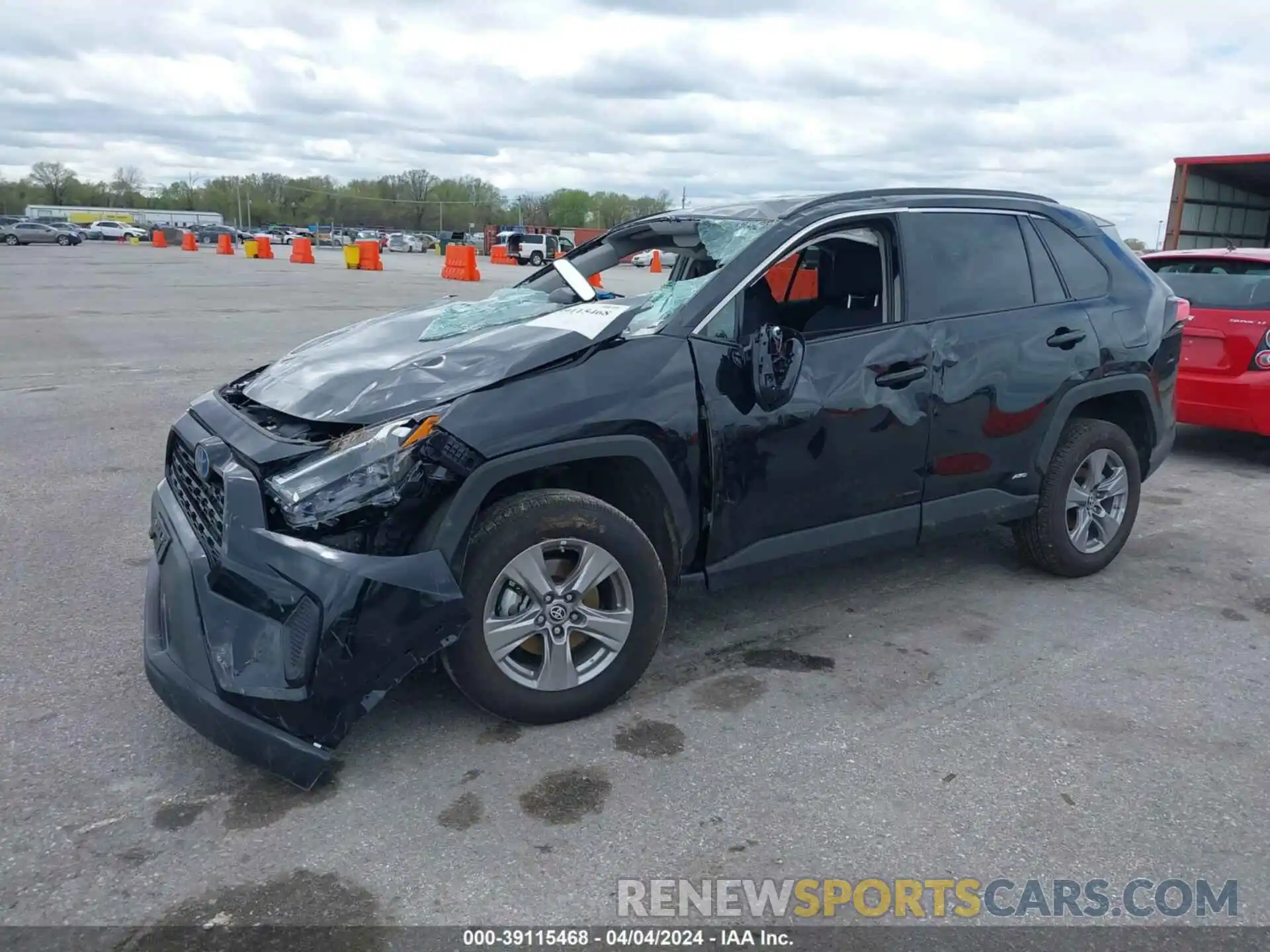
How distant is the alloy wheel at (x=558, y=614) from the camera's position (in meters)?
3.30

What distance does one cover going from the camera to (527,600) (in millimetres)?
3355

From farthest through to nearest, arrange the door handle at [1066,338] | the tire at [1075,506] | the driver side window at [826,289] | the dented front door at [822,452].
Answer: the tire at [1075,506] → the door handle at [1066,338] → the driver side window at [826,289] → the dented front door at [822,452]

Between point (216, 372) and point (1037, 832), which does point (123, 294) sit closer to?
point (216, 372)

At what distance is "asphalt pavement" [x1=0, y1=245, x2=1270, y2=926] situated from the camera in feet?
8.92

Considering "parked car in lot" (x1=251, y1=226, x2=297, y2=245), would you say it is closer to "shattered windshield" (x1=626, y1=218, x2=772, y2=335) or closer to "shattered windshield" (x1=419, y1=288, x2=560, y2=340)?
"shattered windshield" (x1=419, y1=288, x2=560, y2=340)

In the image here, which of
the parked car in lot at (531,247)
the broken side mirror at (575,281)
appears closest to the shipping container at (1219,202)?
the broken side mirror at (575,281)

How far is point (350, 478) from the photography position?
3059 millimetres

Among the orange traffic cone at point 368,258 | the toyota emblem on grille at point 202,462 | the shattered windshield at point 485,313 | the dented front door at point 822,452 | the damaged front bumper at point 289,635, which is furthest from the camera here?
the orange traffic cone at point 368,258

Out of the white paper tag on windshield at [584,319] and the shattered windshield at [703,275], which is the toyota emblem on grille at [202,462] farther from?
the shattered windshield at [703,275]

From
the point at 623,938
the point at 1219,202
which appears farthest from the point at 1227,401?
the point at 1219,202

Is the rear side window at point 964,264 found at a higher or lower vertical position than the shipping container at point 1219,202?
lower

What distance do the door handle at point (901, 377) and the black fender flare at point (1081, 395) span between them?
875 mm

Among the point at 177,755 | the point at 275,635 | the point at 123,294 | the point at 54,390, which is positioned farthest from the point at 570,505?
the point at 123,294

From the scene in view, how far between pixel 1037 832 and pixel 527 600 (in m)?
1.66
